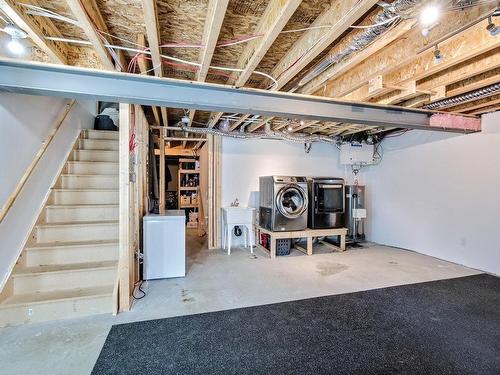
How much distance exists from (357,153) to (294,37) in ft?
13.6

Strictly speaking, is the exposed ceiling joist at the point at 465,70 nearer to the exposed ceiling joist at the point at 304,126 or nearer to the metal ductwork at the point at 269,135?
the exposed ceiling joist at the point at 304,126

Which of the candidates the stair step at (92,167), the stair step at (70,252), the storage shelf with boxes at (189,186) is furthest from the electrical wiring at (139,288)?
the storage shelf with boxes at (189,186)

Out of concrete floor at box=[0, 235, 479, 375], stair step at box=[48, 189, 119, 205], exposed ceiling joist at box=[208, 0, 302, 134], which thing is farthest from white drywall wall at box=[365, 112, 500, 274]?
stair step at box=[48, 189, 119, 205]

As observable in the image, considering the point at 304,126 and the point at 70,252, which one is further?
the point at 304,126

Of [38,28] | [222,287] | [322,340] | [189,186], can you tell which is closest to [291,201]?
[222,287]

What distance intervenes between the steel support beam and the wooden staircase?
1.71m

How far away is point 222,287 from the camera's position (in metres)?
3.45

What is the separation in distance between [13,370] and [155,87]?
249cm

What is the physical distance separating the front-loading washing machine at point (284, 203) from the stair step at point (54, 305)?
2.87 m

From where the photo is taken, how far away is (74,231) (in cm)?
329

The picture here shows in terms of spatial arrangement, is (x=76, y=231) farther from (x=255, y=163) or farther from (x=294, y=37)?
(x=255, y=163)

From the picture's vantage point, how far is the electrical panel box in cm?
594

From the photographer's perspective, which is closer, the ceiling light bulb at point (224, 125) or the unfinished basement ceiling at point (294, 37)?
the unfinished basement ceiling at point (294, 37)

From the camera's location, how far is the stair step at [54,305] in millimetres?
2461
